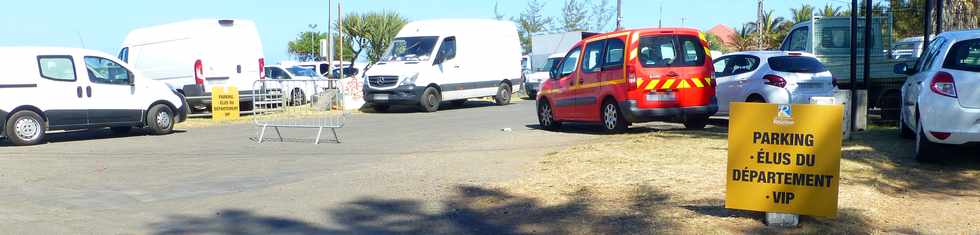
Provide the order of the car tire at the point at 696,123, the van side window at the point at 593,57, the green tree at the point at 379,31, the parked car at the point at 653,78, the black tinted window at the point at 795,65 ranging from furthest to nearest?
the green tree at the point at 379,31 < the black tinted window at the point at 795,65 < the van side window at the point at 593,57 < the car tire at the point at 696,123 < the parked car at the point at 653,78

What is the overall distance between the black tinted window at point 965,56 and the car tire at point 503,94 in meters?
16.3

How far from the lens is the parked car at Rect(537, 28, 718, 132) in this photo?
1277 centimetres

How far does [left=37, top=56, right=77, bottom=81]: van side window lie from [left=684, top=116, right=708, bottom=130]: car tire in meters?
9.23

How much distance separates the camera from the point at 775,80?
13.7 metres

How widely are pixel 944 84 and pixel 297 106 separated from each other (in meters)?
8.63

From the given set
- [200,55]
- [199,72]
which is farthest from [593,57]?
[200,55]

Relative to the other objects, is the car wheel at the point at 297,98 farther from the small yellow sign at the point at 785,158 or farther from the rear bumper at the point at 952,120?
the small yellow sign at the point at 785,158

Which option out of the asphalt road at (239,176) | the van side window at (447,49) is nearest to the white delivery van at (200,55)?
the van side window at (447,49)

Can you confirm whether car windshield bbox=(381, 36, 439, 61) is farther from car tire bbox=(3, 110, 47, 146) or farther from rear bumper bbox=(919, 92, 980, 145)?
rear bumper bbox=(919, 92, 980, 145)

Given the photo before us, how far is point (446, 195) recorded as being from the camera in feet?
25.2

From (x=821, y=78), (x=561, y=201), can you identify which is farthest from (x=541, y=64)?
(x=561, y=201)

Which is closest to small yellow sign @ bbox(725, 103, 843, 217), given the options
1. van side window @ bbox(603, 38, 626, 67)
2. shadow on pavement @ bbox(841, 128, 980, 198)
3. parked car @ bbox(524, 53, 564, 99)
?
shadow on pavement @ bbox(841, 128, 980, 198)

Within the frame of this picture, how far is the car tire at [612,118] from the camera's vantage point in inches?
519

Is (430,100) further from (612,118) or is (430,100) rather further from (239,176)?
(239,176)
